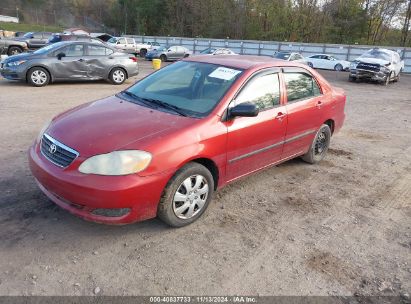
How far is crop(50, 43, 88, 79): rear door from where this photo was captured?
1151 centimetres

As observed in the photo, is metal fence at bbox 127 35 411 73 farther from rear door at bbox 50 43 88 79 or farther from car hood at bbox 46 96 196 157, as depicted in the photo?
car hood at bbox 46 96 196 157

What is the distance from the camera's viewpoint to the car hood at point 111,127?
3256 mm

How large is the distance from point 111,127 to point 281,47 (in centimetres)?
3625

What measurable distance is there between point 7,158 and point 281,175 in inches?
152

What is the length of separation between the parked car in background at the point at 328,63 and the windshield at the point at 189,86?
→ 26.1m

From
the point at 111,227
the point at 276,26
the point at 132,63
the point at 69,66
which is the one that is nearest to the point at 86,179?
the point at 111,227

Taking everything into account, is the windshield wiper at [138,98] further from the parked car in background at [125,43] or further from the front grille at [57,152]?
the parked car in background at [125,43]

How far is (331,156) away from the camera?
20.4 feet

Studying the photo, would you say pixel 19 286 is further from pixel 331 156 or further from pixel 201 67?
pixel 331 156

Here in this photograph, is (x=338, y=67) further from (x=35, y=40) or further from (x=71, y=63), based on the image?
(x=71, y=63)

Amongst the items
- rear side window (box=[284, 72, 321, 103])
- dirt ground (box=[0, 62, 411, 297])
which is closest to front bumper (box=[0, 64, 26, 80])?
dirt ground (box=[0, 62, 411, 297])

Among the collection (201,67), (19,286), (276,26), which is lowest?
(19,286)

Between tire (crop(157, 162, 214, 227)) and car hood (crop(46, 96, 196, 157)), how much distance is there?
17.5 inches

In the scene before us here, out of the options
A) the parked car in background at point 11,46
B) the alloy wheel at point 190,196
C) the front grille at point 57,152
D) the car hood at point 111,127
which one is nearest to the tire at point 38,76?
the car hood at point 111,127
